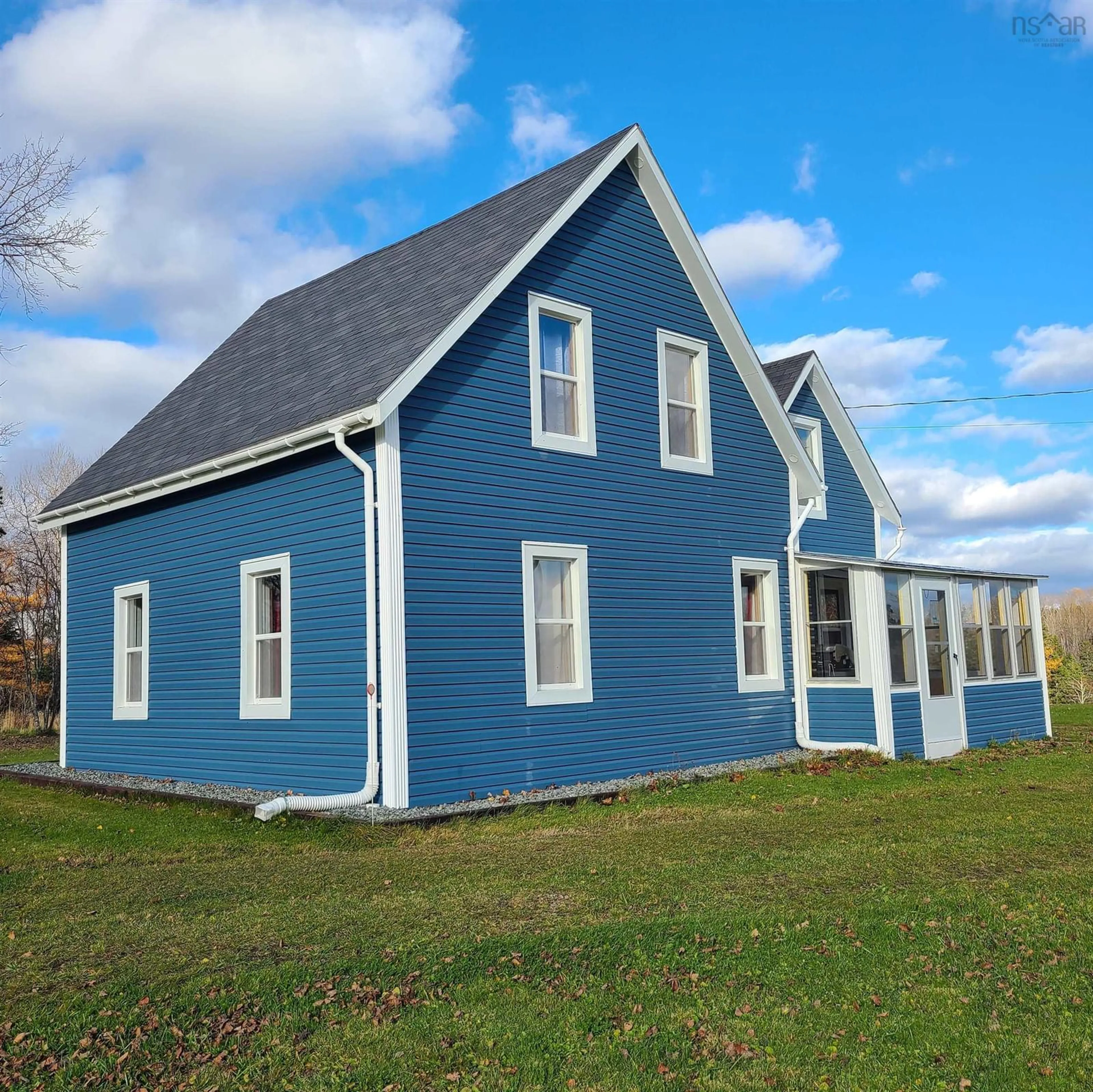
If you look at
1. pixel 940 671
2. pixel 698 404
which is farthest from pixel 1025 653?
pixel 698 404

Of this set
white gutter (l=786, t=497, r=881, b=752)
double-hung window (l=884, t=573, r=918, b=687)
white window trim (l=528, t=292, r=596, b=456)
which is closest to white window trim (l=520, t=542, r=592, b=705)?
white window trim (l=528, t=292, r=596, b=456)

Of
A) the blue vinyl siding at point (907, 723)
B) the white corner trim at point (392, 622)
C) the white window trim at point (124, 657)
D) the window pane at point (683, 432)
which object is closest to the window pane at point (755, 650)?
the blue vinyl siding at point (907, 723)

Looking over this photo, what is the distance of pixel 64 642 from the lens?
16062 millimetres

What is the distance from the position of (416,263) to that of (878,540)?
1194 cm

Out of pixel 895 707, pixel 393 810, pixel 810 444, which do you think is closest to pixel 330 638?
pixel 393 810

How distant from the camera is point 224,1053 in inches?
175

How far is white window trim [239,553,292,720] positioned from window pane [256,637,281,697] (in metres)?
0.06

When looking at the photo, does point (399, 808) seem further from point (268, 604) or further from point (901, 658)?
point (901, 658)

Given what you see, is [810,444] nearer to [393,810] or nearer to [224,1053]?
[393,810]

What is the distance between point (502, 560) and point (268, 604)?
2.80m

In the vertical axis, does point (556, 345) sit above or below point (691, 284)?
below

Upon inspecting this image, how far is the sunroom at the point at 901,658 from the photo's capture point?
14641 mm

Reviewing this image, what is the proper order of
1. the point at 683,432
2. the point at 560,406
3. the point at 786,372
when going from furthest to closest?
the point at 786,372
the point at 683,432
the point at 560,406

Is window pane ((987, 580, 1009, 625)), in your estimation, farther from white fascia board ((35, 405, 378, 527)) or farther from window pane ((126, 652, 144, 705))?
window pane ((126, 652, 144, 705))
